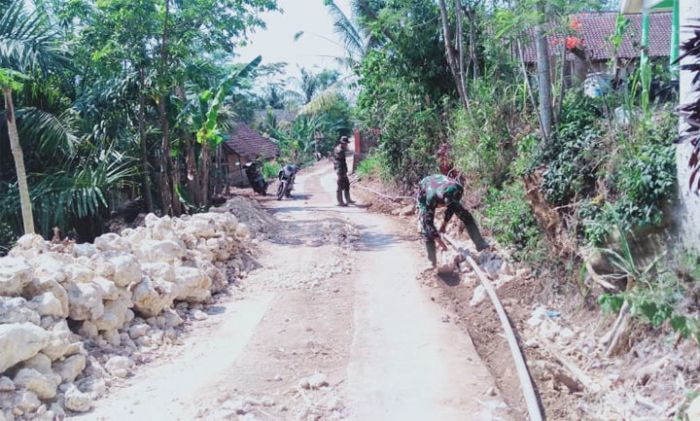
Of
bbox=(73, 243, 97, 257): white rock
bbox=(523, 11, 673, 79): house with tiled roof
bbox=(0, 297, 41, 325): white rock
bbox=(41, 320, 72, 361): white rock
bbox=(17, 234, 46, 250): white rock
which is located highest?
bbox=(523, 11, 673, 79): house with tiled roof

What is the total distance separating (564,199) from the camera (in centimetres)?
695

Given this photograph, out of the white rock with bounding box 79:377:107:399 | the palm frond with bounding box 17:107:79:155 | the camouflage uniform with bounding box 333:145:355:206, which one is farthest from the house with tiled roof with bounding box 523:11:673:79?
the palm frond with bounding box 17:107:79:155

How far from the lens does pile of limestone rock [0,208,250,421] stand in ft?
15.6

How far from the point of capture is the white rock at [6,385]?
4.57 meters

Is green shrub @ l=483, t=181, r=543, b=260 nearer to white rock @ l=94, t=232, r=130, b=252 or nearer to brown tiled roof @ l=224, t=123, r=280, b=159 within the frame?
white rock @ l=94, t=232, r=130, b=252

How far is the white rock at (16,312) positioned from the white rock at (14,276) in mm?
135

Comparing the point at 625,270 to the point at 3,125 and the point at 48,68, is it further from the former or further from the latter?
the point at 3,125

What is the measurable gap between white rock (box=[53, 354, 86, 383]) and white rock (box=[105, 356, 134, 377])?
0.99 feet

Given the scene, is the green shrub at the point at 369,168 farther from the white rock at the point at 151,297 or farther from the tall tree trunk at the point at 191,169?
the white rock at the point at 151,297

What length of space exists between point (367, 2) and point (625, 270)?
15070mm

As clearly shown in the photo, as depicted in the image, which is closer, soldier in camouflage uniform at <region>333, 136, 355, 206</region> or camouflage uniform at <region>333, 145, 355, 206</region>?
soldier in camouflage uniform at <region>333, 136, 355, 206</region>

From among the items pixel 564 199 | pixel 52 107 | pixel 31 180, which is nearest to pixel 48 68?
pixel 52 107

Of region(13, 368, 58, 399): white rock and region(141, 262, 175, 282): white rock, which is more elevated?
region(141, 262, 175, 282): white rock

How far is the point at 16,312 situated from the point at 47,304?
39 centimetres
